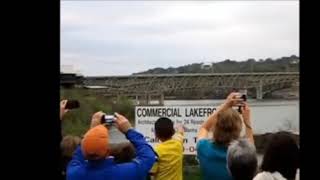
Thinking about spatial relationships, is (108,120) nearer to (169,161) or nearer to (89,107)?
(169,161)

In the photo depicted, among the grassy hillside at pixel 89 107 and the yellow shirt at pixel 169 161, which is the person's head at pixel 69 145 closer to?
the yellow shirt at pixel 169 161

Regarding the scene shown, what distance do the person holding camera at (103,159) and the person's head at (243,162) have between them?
0.40 meters

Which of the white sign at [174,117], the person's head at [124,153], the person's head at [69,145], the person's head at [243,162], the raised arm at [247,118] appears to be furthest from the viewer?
the white sign at [174,117]

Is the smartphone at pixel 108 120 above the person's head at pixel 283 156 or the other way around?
above

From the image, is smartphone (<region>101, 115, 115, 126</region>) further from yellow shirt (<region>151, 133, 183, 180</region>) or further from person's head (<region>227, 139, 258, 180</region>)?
yellow shirt (<region>151, 133, 183, 180</region>)

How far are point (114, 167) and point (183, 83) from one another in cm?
459

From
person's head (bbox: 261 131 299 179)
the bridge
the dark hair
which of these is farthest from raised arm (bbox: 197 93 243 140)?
the bridge

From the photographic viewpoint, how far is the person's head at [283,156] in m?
2.24

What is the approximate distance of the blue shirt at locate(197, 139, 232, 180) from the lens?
3027mm

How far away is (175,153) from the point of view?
11.9 feet

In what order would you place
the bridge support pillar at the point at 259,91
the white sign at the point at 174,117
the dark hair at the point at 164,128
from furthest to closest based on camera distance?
1. the white sign at the point at 174,117
2. the bridge support pillar at the point at 259,91
3. the dark hair at the point at 164,128

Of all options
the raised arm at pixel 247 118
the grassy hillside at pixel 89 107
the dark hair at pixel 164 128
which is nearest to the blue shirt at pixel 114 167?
the raised arm at pixel 247 118

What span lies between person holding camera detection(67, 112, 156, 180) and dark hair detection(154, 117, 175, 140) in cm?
88
